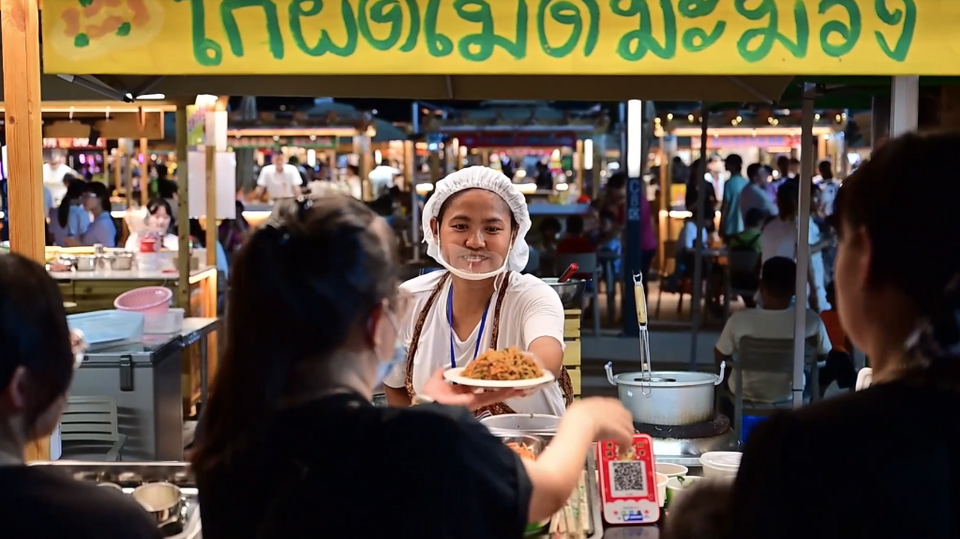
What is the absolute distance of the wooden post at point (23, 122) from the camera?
2904 millimetres

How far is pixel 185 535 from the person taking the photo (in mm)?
2141

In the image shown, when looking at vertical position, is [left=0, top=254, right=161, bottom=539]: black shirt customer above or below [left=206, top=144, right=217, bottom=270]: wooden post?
below

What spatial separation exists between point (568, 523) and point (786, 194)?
712 cm

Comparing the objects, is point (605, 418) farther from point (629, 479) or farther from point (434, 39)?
point (434, 39)

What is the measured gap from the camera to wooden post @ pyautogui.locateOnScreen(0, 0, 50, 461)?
290 cm

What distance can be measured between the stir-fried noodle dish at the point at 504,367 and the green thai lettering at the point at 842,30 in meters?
1.24

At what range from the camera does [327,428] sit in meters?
1.50

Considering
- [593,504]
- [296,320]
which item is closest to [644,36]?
[593,504]

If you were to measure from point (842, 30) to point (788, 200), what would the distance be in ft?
20.6

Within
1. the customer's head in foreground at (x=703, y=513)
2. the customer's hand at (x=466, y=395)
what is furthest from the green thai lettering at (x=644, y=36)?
Result: the customer's head in foreground at (x=703, y=513)

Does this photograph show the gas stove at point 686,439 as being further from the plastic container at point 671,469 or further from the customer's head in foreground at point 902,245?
the customer's head in foreground at point 902,245

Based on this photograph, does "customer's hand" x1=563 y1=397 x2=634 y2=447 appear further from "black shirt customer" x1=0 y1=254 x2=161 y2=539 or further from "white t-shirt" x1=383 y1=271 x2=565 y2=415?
"white t-shirt" x1=383 y1=271 x2=565 y2=415

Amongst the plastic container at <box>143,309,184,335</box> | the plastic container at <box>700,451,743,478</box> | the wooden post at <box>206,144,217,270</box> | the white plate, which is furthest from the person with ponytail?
the plastic container at <box>700,451,743,478</box>

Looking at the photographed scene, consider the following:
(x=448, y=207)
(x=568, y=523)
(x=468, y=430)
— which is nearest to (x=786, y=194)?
(x=448, y=207)
